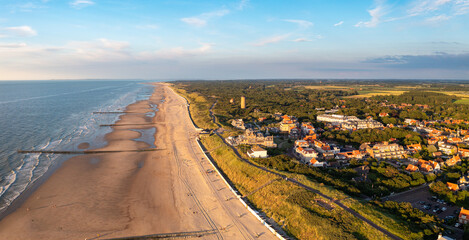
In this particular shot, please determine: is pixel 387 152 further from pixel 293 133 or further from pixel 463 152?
pixel 293 133

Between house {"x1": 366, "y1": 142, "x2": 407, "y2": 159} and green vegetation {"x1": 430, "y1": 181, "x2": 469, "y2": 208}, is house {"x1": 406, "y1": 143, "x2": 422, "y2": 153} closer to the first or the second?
house {"x1": 366, "y1": 142, "x2": 407, "y2": 159}

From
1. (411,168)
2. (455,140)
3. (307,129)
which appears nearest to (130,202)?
(411,168)

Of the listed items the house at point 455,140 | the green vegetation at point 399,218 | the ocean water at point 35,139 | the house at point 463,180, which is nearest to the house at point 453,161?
the house at point 463,180

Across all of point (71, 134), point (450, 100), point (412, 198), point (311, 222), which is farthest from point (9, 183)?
point (450, 100)

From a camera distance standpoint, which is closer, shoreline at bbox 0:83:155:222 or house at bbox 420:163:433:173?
shoreline at bbox 0:83:155:222

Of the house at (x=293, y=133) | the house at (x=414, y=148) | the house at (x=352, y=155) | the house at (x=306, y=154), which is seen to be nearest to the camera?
the house at (x=306, y=154)

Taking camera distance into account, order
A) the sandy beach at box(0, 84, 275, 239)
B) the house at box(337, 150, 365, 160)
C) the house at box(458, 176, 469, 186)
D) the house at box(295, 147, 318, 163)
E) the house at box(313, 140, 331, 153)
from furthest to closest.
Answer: the house at box(313, 140, 331, 153) < the house at box(337, 150, 365, 160) < the house at box(295, 147, 318, 163) < the house at box(458, 176, 469, 186) < the sandy beach at box(0, 84, 275, 239)

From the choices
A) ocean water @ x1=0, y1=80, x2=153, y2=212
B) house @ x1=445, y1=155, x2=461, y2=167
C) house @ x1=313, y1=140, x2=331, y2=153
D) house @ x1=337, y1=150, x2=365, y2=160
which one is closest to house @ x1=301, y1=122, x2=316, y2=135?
house @ x1=313, y1=140, x2=331, y2=153

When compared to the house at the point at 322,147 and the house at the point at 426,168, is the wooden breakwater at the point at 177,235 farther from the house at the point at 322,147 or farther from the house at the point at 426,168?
the house at the point at 426,168
